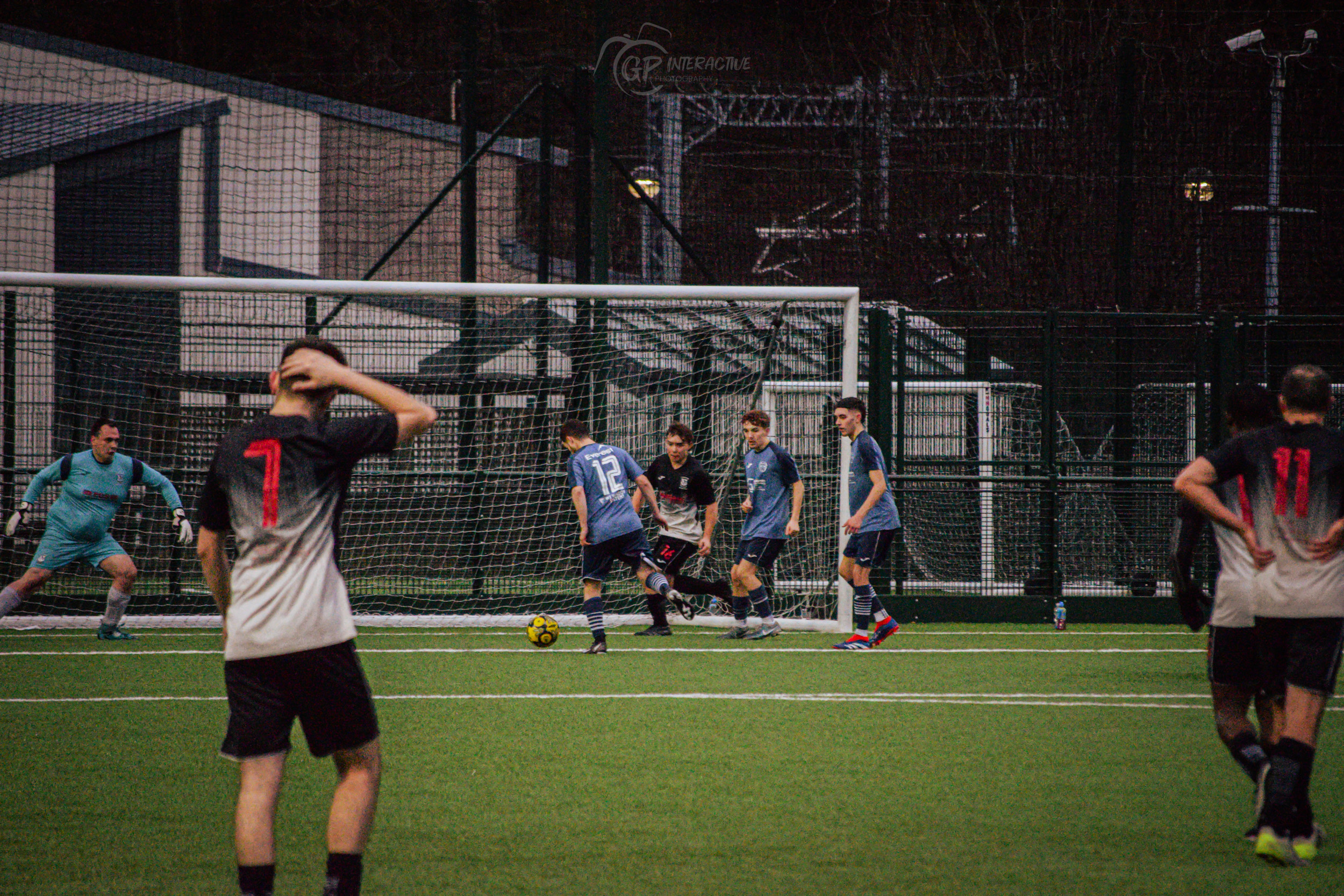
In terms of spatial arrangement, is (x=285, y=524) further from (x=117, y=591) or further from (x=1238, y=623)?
(x=117, y=591)

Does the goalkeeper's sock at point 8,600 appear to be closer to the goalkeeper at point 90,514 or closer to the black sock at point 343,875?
the goalkeeper at point 90,514

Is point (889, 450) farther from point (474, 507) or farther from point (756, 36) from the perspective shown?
point (756, 36)

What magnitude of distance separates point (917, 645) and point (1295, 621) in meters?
7.16

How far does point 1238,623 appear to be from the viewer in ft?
17.5

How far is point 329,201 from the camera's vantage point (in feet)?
58.9

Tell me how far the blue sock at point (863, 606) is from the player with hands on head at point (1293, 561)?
21.8 ft

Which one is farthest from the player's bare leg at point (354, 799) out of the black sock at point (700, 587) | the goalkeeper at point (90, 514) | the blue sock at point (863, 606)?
the black sock at point (700, 587)

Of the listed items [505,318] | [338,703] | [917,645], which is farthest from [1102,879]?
[505,318]

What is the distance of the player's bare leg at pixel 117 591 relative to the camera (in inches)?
468

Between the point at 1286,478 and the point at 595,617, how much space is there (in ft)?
23.1

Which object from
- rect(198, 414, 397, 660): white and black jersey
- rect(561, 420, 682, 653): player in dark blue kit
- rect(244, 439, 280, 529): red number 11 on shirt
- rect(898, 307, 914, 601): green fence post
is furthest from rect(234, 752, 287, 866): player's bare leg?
rect(898, 307, 914, 601): green fence post

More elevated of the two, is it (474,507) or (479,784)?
(474,507)

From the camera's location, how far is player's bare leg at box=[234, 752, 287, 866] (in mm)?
4020

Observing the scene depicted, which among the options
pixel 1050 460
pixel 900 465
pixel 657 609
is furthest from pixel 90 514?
pixel 1050 460
